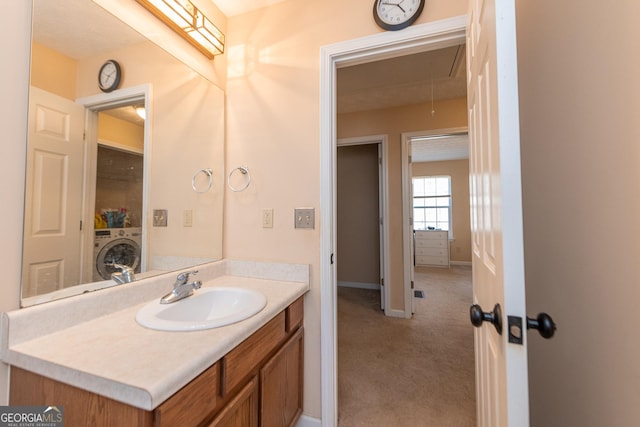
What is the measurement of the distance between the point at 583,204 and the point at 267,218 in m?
1.31

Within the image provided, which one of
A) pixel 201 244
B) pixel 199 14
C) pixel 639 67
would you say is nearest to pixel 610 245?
pixel 639 67

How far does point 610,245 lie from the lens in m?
0.58

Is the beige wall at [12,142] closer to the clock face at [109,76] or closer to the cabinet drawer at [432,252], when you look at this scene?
the clock face at [109,76]

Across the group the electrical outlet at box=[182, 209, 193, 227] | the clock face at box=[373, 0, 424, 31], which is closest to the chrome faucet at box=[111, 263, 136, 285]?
the electrical outlet at box=[182, 209, 193, 227]

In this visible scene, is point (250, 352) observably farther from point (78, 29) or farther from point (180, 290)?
point (78, 29)

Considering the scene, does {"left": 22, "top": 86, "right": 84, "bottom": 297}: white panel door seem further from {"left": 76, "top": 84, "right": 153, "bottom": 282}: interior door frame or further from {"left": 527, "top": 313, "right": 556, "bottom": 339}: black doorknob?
{"left": 527, "top": 313, "right": 556, "bottom": 339}: black doorknob

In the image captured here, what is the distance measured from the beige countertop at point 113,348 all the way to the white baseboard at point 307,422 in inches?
32.2

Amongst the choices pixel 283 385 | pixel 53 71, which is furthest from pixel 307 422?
pixel 53 71

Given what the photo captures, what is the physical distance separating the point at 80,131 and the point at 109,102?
19cm

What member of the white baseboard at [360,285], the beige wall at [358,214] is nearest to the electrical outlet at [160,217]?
the beige wall at [358,214]

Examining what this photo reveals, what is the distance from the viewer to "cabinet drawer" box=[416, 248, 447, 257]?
5.45m

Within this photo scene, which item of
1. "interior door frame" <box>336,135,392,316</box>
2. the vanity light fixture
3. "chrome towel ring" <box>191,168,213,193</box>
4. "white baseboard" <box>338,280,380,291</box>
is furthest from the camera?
"white baseboard" <box>338,280,380,291</box>

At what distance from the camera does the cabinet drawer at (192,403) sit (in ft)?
1.92

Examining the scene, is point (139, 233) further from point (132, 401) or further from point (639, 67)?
point (639, 67)
